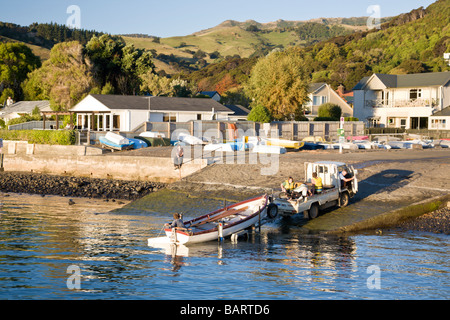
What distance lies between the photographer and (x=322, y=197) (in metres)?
25.4

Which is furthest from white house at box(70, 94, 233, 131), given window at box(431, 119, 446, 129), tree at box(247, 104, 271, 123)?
window at box(431, 119, 446, 129)

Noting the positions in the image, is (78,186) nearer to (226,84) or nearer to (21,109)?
(21,109)

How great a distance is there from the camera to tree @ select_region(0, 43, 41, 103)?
100500 millimetres

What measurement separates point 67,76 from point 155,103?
70.3 feet

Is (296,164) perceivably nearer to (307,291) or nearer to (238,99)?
(307,291)

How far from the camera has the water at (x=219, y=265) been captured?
1625cm

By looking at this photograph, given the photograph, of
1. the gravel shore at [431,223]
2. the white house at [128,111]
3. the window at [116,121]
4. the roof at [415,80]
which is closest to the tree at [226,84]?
the roof at [415,80]

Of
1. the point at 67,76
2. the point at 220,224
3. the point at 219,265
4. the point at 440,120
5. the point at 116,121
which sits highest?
the point at 67,76

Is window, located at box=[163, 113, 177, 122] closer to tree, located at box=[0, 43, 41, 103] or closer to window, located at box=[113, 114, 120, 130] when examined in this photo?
window, located at box=[113, 114, 120, 130]

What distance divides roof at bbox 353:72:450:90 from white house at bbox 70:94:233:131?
3274 cm

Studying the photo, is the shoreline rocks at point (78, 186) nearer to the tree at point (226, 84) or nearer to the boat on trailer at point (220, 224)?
the boat on trailer at point (220, 224)

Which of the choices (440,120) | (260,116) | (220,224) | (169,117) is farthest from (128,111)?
(440,120)
